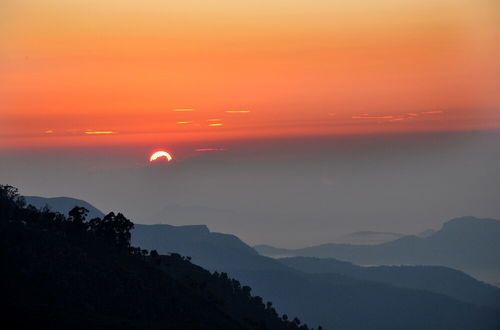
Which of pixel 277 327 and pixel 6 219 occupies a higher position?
pixel 6 219

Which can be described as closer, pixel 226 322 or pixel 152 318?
pixel 152 318

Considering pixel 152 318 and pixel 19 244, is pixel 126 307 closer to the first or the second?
pixel 152 318

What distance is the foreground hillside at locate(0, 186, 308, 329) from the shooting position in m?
115

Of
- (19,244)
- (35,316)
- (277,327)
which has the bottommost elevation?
(277,327)

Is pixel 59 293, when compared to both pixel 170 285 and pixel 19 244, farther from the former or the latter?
pixel 170 285

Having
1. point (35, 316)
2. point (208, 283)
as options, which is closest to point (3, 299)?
point (35, 316)

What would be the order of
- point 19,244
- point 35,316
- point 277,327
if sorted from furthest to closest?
point 277,327, point 19,244, point 35,316

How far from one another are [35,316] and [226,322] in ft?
146

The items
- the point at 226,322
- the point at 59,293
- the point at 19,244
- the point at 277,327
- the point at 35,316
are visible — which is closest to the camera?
the point at 35,316

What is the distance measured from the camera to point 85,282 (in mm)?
132500

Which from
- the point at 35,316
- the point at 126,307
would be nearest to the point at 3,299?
the point at 35,316

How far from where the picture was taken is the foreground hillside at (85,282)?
115 meters

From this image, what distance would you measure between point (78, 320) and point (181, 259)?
88131 mm

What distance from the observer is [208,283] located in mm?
189250
